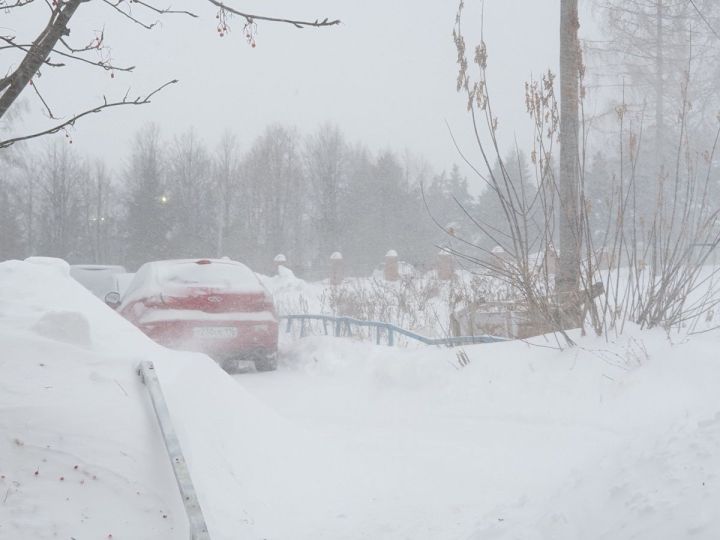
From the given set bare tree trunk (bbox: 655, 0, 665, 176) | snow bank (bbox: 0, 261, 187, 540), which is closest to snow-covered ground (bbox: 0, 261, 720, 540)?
snow bank (bbox: 0, 261, 187, 540)

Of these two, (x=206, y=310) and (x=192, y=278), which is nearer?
(x=206, y=310)

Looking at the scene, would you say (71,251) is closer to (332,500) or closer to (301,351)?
(301,351)

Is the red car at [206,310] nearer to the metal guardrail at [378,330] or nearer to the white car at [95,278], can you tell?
the metal guardrail at [378,330]

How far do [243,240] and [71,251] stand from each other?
40.7 ft

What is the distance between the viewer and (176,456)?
256 cm

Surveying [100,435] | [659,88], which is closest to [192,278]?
[100,435]

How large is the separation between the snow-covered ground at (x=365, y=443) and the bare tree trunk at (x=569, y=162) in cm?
75

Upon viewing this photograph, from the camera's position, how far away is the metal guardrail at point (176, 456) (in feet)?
7.36

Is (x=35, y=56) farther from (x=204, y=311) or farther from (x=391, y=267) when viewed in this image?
(x=391, y=267)

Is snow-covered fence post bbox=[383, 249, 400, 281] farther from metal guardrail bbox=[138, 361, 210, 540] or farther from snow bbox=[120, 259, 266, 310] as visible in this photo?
metal guardrail bbox=[138, 361, 210, 540]

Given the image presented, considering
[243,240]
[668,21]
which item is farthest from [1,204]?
[668,21]

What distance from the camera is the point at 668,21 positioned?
20.0 metres

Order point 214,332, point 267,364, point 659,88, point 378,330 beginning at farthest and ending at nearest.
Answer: point 659,88
point 378,330
point 267,364
point 214,332

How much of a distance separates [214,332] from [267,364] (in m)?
0.96
